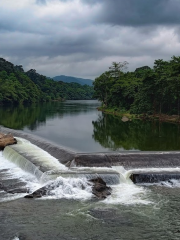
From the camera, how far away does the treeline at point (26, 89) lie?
2857 inches

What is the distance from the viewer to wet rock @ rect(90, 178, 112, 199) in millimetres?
10387

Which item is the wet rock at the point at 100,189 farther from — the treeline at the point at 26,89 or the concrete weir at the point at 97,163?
the treeline at the point at 26,89

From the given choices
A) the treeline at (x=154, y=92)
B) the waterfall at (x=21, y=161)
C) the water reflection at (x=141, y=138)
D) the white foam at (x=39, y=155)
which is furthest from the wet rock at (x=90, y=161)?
the treeline at (x=154, y=92)

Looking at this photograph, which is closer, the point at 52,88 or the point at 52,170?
the point at 52,170

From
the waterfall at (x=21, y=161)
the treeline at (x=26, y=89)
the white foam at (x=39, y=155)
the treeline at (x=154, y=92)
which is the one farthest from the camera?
the treeline at (x=26, y=89)

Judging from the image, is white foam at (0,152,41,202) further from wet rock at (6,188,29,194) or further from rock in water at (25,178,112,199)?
rock in water at (25,178,112,199)

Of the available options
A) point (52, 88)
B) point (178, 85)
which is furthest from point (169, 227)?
point (52, 88)

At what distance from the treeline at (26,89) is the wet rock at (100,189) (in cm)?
6069

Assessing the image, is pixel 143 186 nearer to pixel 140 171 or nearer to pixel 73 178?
pixel 140 171

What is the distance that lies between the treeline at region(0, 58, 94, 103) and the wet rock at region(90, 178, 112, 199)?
60.7m

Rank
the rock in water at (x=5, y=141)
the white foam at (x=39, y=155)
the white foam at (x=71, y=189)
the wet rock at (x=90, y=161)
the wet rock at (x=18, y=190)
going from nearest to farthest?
the white foam at (x=71, y=189)
the wet rock at (x=18, y=190)
the white foam at (x=39, y=155)
the wet rock at (x=90, y=161)
the rock in water at (x=5, y=141)

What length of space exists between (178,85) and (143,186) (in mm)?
20675

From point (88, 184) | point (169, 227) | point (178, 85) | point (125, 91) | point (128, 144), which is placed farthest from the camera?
point (125, 91)

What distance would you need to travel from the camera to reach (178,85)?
30156 millimetres
